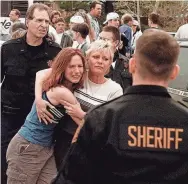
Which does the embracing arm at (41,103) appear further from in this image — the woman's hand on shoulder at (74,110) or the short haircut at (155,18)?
the short haircut at (155,18)

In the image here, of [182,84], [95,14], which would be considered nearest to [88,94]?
[182,84]

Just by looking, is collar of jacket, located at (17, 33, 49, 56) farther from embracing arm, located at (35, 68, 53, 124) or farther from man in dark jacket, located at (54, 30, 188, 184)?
man in dark jacket, located at (54, 30, 188, 184)

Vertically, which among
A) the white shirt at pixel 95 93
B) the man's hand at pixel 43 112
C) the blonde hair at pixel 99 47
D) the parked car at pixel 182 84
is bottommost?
the parked car at pixel 182 84

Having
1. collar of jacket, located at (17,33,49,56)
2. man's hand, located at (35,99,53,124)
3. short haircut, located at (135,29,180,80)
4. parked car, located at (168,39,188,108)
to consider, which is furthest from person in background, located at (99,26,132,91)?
short haircut, located at (135,29,180,80)

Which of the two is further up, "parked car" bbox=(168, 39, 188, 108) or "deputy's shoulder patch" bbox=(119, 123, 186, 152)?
"deputy's shoulder patch" bbox=(119, 123, 186, 152)

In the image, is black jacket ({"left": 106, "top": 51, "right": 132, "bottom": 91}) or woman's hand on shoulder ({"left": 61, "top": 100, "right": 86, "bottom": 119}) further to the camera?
black jacket ({"left": 106, "top": 51, "right": 132, "bottom": 91})

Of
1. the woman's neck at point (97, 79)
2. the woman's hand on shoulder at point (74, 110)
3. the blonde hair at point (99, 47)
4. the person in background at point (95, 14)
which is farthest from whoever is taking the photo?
the person in background at point (95, 14)

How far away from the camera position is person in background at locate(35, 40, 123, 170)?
3.61m

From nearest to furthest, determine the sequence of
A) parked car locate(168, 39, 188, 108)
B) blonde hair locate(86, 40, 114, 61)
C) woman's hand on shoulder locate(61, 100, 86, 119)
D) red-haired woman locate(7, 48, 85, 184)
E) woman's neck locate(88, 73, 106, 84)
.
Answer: woman's hand on shoulder locate(61, 100, 86, 119) < red-haired woman locate(7, 48, 85, 184) < woman's neck locate(88, 73, 106, 84) < blonde hair locate(86, 40, 114, 61) < parked car locate(168, 39, 188, 108)

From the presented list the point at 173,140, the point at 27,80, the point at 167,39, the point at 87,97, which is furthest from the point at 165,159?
the point at 27,80

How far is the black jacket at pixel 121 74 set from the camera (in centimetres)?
553

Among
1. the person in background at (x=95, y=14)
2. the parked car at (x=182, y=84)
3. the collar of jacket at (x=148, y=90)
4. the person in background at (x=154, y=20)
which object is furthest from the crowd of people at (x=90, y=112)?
the person in background at (x=154, y=20)

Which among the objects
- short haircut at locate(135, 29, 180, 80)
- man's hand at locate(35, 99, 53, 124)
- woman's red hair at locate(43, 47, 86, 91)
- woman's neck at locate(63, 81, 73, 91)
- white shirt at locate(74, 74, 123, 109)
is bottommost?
man's hand at locate(35, 99, 53, 124)

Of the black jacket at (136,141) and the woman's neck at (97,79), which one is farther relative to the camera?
the woman's neck at (97,79)
